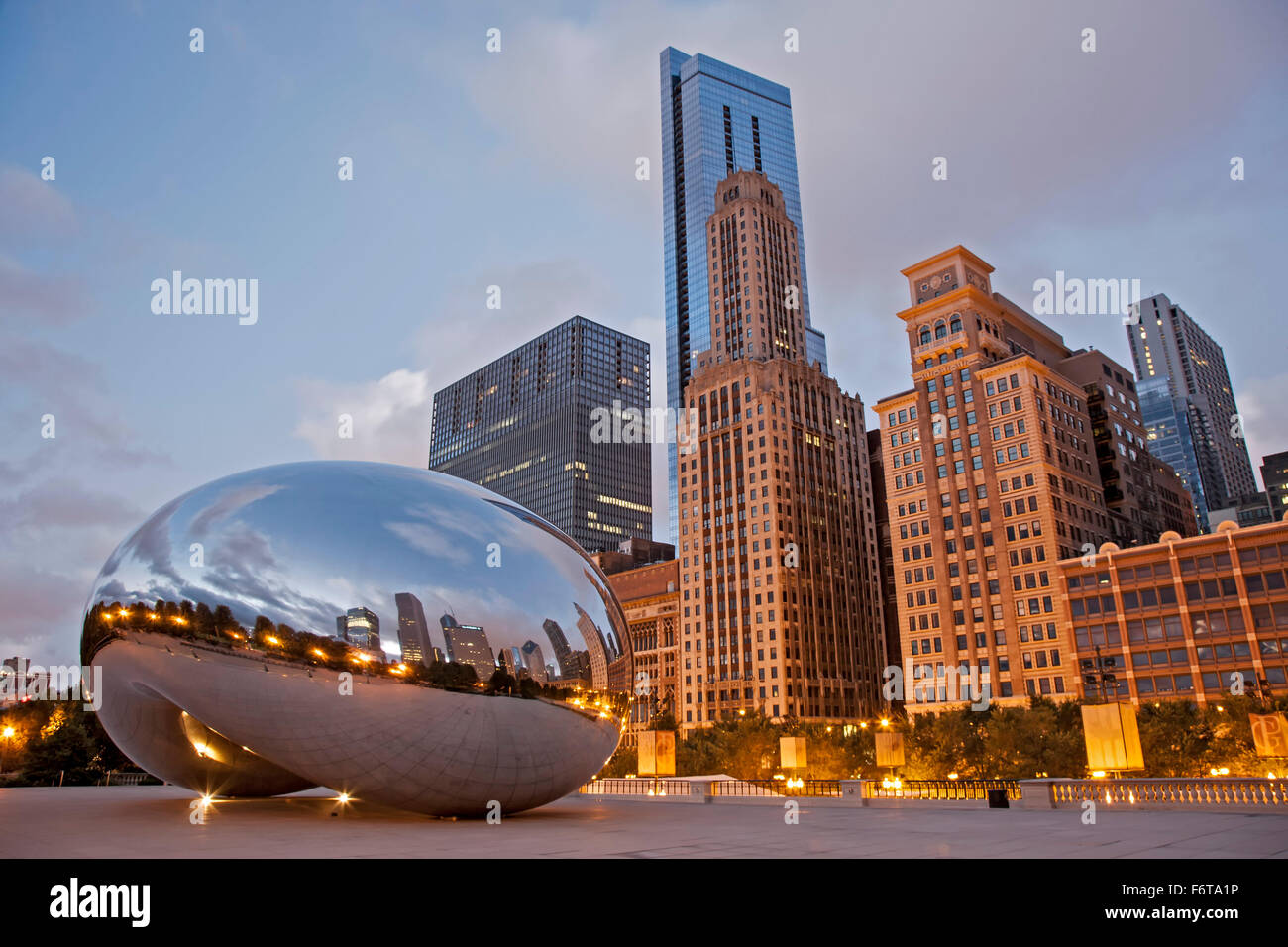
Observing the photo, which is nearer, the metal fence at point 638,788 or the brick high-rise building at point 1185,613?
the metal fence at point 638,788

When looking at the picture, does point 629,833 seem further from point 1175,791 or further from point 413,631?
point 1175,791

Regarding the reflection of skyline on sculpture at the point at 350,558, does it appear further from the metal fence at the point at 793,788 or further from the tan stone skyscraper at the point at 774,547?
the tan stone skyscraper at the point at 774,547

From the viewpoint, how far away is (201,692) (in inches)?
564

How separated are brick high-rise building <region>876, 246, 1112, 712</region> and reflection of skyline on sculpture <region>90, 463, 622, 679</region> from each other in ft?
277

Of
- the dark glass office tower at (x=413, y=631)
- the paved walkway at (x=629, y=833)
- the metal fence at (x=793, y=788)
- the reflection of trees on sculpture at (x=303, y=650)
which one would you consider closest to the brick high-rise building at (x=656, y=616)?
the metal fence at (x=793, y=788)

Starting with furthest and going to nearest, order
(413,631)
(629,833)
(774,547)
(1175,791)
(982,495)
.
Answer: (774,547) < (982,495) < (1175,791) < (629,833) < (413,631)

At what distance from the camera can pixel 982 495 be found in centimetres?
9662

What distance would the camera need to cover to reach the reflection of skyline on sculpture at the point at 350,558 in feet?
44.2

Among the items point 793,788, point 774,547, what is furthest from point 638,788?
point 774,547

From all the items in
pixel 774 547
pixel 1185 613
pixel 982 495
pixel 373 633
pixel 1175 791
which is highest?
pixel 774 547

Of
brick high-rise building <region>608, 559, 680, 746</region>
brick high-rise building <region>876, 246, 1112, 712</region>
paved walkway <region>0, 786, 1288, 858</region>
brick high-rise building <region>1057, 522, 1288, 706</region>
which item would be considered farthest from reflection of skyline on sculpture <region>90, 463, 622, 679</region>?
brick high-rise building <region>608, 559, 680, 746</region>

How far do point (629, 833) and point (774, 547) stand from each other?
11553 cm

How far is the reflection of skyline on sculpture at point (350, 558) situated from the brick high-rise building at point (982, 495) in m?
84.5
